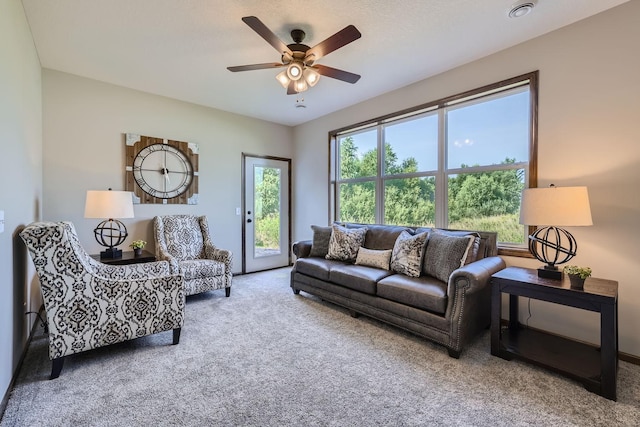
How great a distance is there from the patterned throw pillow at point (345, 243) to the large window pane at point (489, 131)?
1.36m

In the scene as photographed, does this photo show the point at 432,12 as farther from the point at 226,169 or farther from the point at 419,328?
the point at 226,169

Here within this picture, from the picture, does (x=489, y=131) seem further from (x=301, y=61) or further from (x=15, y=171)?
(x=15, y=171)

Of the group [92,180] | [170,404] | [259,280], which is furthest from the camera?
[259,280]

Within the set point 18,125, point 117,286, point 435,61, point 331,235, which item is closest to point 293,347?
point 117,286

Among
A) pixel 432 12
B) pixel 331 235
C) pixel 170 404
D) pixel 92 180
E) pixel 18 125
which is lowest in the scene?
pixel 170 404

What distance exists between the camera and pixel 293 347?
2.47 m

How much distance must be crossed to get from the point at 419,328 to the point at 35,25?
4.21m

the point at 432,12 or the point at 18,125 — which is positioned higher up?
the point at 432,12

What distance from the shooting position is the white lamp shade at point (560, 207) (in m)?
2.08

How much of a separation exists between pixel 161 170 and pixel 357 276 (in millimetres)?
3099

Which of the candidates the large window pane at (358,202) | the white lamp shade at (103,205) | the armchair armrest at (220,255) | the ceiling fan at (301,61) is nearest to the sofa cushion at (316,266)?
the armchair armrest at (220,255)

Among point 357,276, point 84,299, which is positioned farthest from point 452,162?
point 84,299

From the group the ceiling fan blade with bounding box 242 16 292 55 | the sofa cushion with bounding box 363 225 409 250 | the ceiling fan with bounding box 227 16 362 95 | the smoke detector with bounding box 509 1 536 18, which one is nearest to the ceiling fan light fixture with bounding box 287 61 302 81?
the ceiling fan with bounding box 227 16 362 95

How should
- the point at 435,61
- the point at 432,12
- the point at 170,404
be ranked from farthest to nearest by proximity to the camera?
1. the point at 435,61
2. the point at 432,12
3. the point at 170,404
